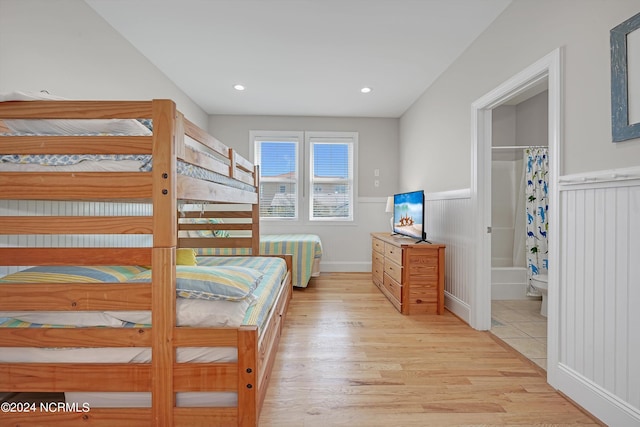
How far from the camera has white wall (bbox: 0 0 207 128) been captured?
1.73m

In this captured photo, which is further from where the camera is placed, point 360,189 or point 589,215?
point 360,189

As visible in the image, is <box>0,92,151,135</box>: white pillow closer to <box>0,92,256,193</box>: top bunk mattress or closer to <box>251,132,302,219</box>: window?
<box>0,92,256,193</box>: top bunk mattress

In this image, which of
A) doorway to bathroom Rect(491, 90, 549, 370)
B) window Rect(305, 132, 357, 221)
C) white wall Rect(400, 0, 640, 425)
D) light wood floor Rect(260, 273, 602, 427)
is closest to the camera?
white wall Rect(400, 0, 640, 425)

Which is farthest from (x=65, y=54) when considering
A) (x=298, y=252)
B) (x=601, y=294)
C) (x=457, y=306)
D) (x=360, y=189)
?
(x=360, y=189)

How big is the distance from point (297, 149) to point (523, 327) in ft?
12.3

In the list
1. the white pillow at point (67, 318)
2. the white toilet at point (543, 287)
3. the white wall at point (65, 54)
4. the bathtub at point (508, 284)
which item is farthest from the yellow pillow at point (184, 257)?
the bathtub at point (508, 284)

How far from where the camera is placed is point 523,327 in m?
2.73

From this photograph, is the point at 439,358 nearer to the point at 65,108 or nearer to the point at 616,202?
the point at 616,202

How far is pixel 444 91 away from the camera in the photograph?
332 cm

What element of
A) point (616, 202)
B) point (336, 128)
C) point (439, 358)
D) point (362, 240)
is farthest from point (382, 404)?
point (336, 128)

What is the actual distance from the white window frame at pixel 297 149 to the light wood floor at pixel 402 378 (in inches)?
90.9

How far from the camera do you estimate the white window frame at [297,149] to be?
4.89 m

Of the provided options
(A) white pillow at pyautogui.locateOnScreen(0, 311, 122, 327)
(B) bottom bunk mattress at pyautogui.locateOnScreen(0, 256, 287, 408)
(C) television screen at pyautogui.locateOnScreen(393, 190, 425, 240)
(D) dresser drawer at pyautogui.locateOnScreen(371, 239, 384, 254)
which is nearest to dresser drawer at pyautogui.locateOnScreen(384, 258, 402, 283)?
(D) dresser drawer at pyautogui.locateOnScreen(371, 239, 384, 254)

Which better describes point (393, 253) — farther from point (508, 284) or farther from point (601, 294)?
point (601, 294)
